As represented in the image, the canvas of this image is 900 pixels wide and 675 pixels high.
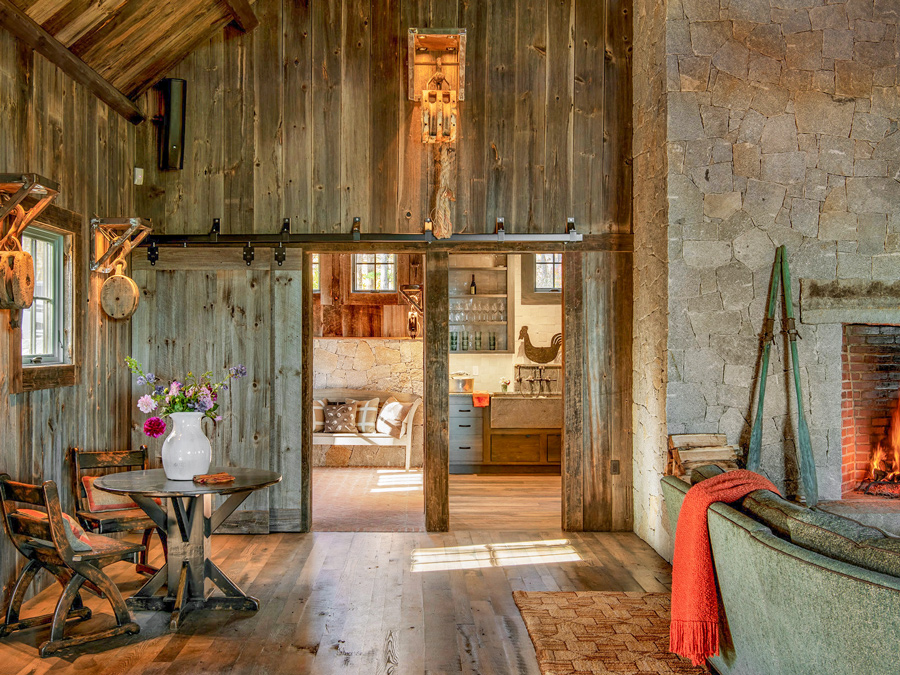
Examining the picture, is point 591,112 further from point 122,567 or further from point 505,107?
point 122,567

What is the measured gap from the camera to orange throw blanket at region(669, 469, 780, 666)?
265 cm

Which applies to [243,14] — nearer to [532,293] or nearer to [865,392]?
[532,293]

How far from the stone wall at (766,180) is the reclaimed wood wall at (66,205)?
12.7 feet

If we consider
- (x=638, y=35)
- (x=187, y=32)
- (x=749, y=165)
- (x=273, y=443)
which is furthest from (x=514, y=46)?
(x=273, y=443)

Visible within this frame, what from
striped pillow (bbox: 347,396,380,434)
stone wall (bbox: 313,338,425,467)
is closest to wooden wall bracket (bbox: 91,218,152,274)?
A: striped pillow (bbox: 347,396,380,434)

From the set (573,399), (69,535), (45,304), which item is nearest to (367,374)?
(573,399)

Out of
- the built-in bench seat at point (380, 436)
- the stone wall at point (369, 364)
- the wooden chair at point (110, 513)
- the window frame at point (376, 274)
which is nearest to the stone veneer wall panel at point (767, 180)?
the wooden chair at point (110, 513)

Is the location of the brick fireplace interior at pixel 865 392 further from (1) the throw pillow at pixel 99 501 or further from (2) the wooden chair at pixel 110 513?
(1) the throw pillow at pixel 99 501

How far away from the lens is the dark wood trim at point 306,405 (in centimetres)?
532

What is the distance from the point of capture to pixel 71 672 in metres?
2.97

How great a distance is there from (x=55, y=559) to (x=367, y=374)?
218 inches

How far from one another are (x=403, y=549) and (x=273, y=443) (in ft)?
4.31

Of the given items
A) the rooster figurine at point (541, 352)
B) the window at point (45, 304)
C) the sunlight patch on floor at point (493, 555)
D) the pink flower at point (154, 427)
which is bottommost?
the sunlight patch on floor at point (493, 555)

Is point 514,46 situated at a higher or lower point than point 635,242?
higher
